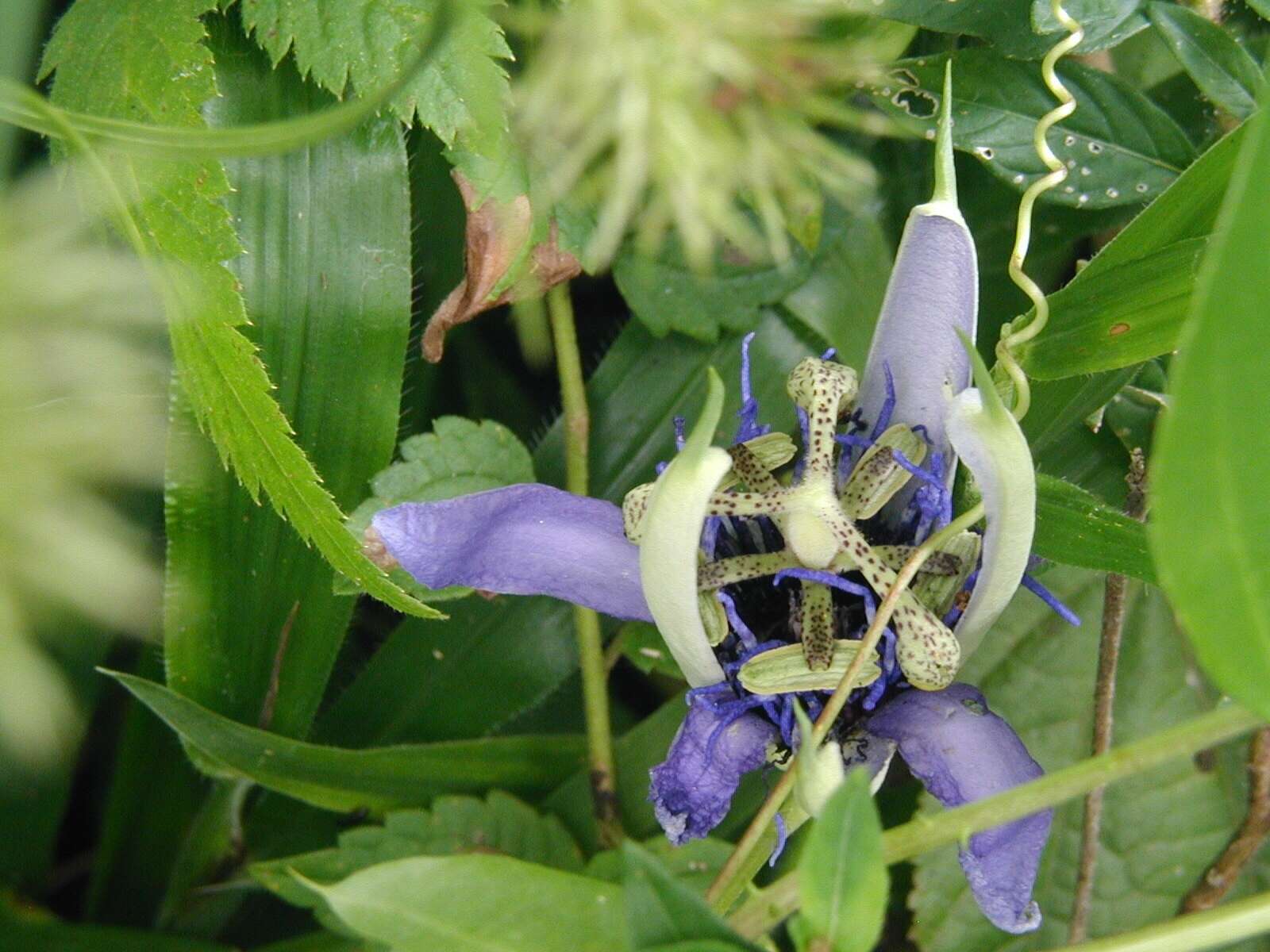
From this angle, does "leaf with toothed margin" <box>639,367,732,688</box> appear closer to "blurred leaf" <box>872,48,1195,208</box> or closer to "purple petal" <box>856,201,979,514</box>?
"purple petal" <box>856,201,979,514</box>

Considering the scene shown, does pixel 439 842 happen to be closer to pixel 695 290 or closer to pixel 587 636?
pixel 587 636

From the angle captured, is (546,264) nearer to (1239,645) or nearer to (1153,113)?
(1153,113)

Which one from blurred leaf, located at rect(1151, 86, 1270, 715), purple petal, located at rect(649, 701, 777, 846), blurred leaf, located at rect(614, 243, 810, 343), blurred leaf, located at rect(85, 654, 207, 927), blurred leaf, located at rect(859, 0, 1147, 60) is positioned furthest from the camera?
blurred leaf, located at rect(85, 654, 207, 927)

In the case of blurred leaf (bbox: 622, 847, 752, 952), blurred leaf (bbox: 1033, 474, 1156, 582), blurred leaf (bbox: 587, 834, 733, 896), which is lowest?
blurred leaf (bbox: 587, 834, 733, 896)

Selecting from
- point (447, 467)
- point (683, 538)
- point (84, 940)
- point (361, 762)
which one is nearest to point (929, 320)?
point (683, 538)

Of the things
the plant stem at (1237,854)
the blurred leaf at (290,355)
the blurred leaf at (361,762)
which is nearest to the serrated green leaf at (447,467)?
the blurred leaf at (290,355)

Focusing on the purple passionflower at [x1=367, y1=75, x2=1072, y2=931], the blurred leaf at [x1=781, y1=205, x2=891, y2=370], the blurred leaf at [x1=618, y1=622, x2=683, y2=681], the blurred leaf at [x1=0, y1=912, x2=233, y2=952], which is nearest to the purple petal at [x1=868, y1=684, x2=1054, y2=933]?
the purple passionflower at [x1=367, y1=75, x2=1072, y2=931]

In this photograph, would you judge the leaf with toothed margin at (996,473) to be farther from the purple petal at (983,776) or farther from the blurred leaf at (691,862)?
the blurred leaf at (691,862)
